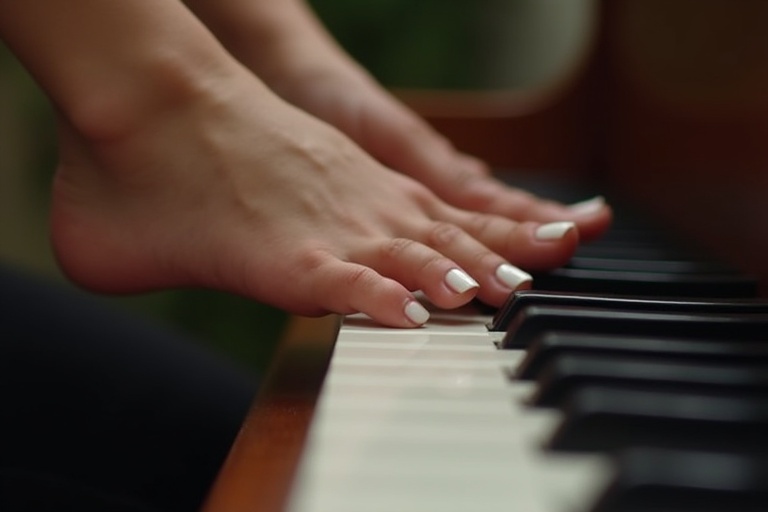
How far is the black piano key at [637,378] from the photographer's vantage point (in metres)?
0.38

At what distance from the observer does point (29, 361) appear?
0.82 meters

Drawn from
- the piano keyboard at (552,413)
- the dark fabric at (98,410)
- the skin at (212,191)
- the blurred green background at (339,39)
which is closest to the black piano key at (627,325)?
the piano keyboard at (552,413)

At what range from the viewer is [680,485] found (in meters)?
0.27

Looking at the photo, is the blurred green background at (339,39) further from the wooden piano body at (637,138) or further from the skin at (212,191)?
the skin at (212,191)

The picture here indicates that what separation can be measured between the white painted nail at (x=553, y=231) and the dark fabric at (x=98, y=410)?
13.3 inches

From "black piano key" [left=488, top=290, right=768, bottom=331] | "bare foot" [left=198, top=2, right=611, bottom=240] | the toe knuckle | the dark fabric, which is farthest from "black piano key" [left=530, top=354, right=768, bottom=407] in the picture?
"bare foot" [left=198, top=2, right=611, bottom=240]

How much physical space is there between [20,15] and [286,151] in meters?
0.19

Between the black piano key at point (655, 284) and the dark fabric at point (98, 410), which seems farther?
the dark fabric at point (98, 410)

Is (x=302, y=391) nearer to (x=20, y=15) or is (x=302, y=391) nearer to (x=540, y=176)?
(x=20, y=15)

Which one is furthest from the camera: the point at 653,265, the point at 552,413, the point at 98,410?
the point at 98,410

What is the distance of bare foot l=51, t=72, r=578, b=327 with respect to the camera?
2.07 feet

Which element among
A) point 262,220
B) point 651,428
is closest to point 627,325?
point 651,428

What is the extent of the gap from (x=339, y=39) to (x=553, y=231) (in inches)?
56.5

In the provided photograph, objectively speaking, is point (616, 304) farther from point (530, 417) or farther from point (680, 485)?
point (680, 485)
